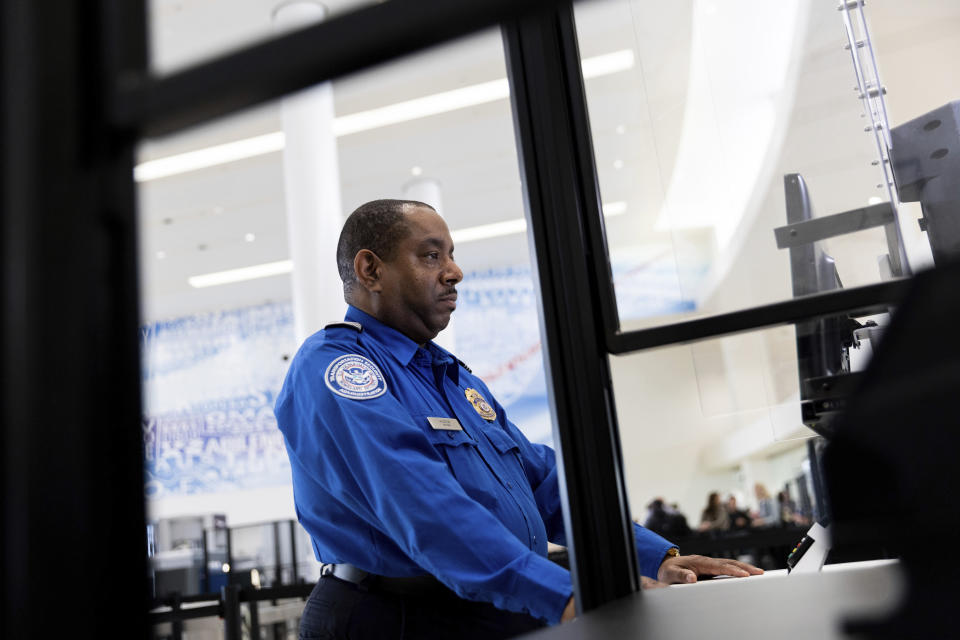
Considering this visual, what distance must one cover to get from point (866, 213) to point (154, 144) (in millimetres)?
1443

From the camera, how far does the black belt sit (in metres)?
1.43

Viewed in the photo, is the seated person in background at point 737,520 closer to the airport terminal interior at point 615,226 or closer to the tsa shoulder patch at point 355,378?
the airport terminal interior at point 615,226

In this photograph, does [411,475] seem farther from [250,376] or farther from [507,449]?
[250,376]

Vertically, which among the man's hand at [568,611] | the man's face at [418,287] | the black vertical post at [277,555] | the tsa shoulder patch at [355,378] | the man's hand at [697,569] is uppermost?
the man's face at [418,287]

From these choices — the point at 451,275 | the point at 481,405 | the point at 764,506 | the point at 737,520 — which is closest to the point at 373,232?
the point at 451,275

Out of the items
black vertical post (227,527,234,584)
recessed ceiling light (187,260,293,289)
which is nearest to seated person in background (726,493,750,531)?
recessed ceiling light (187,260,293,289)

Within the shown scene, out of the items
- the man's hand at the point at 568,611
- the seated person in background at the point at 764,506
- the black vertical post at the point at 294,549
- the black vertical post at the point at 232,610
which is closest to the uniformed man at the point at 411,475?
the man's hand at the point at 568,611

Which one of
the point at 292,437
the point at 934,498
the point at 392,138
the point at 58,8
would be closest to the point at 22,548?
the point at 58,8

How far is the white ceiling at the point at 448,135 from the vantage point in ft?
3.30

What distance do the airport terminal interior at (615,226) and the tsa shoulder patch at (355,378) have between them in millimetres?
274

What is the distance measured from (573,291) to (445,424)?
649mm

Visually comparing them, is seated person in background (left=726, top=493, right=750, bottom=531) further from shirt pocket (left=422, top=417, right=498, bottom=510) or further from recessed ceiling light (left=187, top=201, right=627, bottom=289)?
shirt pocket (left=422, top=417, right=498, bottom=510)

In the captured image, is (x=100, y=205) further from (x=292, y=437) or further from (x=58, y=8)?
(x=292, y=437)

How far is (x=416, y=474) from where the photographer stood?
Result: 4.08 ft
